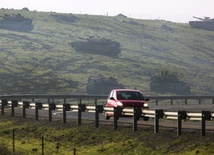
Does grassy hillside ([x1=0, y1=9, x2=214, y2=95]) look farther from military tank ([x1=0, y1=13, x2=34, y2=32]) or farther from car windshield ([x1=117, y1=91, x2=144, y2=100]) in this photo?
car windshield ([x1=117, y1=91, x2=144, y2=100])

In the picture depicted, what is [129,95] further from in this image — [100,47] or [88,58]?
[100,47]

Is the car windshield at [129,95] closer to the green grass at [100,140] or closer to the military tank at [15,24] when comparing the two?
the green grass at [100,140]

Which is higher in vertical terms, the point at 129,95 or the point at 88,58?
the point at 129,95

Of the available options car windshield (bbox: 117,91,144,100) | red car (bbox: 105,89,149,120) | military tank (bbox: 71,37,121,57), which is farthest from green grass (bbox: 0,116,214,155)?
military tank (bbox: 71,37,121,57)

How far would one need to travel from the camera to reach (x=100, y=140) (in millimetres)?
26672

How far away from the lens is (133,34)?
188 meters

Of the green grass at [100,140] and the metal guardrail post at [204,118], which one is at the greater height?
the metal guardrail post at [204,118]

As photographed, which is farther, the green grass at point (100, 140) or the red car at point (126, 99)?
the red car at point (126, 99)

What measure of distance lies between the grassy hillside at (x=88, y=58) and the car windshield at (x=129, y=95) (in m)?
61.7

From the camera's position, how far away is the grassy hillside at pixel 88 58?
107688 millimetres

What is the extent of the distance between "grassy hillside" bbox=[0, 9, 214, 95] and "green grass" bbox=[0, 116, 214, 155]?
62.9 metres

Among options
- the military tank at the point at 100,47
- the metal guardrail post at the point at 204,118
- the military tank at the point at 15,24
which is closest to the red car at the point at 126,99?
the metal guardrail post at the point at 204,118

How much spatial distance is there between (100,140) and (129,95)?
23.7 ft

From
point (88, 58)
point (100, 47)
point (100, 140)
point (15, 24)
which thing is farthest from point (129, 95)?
point (15, 24)
